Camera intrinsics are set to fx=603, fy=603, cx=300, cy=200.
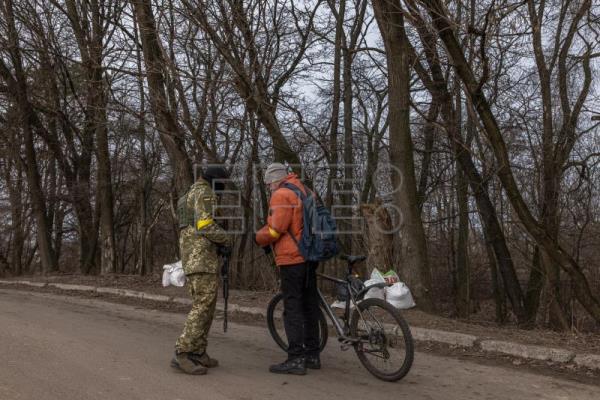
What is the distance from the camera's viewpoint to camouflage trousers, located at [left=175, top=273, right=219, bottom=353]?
210 inches

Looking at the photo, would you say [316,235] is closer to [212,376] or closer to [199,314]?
[199,314]

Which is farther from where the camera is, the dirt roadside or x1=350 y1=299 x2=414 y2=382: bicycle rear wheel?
the dirt roadside

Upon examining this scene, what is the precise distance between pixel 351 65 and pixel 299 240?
47.6 ft

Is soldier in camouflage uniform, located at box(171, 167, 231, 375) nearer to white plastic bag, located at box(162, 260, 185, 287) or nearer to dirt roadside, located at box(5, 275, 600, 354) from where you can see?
dirt roadside, located at box(5, 275, 600, 354)

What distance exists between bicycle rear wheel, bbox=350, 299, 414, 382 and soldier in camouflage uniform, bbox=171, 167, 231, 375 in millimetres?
1356

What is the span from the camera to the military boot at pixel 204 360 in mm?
5383

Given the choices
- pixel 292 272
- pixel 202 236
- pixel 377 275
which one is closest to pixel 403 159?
pixel 377 275

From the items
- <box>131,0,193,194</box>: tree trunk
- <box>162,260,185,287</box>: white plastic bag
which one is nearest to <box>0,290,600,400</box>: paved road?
<box>162,260,185,287</box>: white plastic bag

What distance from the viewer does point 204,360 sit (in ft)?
18.0

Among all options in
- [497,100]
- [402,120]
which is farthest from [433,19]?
[497,100]

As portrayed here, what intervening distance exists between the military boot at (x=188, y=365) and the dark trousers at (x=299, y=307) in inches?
32.8

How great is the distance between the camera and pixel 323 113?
19.8 meters

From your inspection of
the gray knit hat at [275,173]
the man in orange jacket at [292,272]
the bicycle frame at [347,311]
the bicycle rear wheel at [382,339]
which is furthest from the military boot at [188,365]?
the gray knit hat at [275,173]

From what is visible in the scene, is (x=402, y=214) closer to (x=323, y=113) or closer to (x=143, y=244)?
(x=323, y=113)
